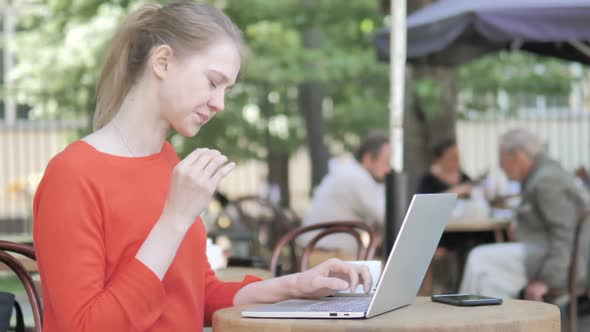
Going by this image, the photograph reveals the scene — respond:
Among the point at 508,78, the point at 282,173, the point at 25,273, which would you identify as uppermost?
the point at 508,78

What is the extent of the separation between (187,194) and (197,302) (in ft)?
1.36

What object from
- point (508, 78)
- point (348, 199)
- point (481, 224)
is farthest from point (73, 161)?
point (508, 78)

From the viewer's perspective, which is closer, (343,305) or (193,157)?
(193,157)

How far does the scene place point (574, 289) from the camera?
6.80 metres

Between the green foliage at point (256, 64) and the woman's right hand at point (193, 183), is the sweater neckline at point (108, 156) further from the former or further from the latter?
the green foliage at point (256, 64)

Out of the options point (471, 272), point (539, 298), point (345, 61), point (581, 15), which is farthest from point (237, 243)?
point (345, 61)

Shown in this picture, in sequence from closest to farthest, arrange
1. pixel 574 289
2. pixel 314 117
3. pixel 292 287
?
pixel 292 287 < pixel 574 289 < pixel 314 117

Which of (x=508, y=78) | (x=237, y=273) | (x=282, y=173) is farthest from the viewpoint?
(x=282, y=173)

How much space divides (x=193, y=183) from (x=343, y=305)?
1.56ft

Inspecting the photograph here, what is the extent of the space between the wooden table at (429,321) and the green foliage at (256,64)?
9506mm

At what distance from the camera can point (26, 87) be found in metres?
14.0

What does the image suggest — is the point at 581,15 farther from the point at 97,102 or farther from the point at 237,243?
the point at 97,102

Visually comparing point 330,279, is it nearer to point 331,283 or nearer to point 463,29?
point 331,283

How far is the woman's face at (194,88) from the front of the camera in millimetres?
2408
